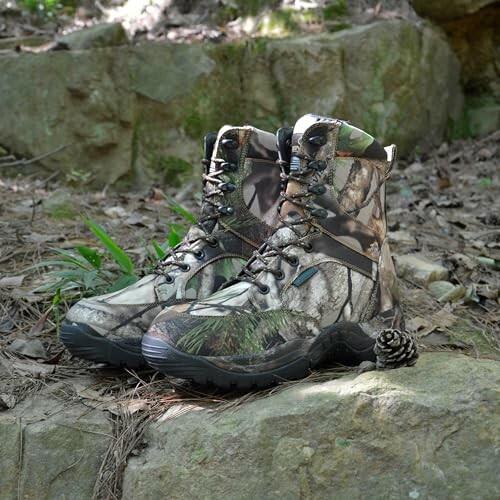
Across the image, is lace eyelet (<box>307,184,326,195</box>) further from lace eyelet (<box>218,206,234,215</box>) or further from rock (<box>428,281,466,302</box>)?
rock (<box>428,281,466,302</box>)

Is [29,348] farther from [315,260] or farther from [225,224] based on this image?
[315,260]

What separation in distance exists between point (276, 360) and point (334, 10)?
13.3ft

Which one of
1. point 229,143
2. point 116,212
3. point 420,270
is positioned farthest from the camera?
point 116,212

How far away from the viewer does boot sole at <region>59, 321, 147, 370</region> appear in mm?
1786

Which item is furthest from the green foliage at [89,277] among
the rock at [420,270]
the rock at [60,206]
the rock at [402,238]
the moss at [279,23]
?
A: the moss at [279,23]

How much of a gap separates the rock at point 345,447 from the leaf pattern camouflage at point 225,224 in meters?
0.45

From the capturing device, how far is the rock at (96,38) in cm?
474

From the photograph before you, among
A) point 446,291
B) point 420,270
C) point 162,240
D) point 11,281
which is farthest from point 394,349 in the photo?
point 162,240

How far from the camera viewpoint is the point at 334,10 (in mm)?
5152

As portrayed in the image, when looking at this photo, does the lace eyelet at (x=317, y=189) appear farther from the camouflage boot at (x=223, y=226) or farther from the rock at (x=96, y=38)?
the rock at (x=96, y=38)

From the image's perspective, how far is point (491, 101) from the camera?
18.2ft

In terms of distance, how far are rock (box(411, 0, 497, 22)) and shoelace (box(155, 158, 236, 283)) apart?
3.85 meters

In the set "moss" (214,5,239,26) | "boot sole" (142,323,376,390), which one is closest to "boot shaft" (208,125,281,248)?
"boot sole" (142,323,376,390)

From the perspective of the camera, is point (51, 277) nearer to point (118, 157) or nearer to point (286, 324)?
point (286, 324)
